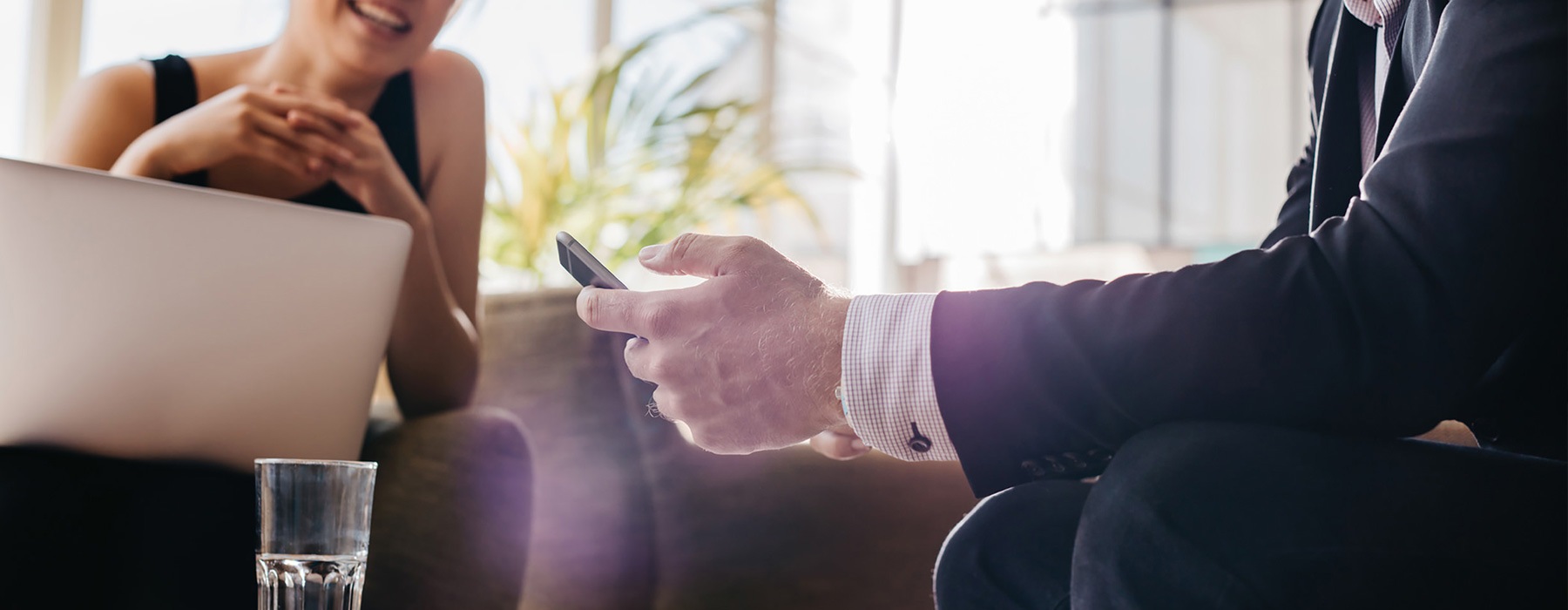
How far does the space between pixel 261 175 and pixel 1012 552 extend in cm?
108

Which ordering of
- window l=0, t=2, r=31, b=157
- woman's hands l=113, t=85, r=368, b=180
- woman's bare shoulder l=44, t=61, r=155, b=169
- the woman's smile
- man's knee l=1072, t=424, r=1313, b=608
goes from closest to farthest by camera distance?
man's knee l=1072, t=424, r=1313, b=608 → woman's hands l=113, t=85, r=368, b=180 → woman's bare shoulder l=44, t=61, r=155, b=169 → the woman's smile → window l=0, t=2, r=31, b=157

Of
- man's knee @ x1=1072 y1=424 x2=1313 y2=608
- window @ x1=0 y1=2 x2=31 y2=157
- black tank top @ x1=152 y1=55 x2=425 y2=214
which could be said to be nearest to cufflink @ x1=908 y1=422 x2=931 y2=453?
man's knee @ x1=1072 y1=424 x2=1313 y2=608

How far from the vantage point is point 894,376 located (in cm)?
62

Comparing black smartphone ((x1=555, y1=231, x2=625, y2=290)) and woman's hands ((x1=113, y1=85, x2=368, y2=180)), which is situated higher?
woman's hands ((x1=113, y1=85, x2=368, y2=180))

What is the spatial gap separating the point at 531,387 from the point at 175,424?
0.68m

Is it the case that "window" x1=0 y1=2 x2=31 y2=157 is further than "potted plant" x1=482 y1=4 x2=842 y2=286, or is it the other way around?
"potted plant" x1=482 y1=4 x2=842 y2=286

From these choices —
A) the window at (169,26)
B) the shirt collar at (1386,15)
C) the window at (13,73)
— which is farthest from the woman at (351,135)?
the window at (13,73)

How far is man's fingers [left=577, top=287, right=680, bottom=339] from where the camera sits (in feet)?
2.18

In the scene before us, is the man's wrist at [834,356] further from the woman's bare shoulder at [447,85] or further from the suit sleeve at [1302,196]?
the woman's bare shoulder at [447,85]

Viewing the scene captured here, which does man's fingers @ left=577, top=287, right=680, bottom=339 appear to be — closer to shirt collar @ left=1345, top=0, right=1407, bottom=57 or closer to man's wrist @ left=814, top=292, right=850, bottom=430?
man's wrist @ left=814, top=292, right=850, bottom=430

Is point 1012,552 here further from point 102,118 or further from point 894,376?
point 102,118

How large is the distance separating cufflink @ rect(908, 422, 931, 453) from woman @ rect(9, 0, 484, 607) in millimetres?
579

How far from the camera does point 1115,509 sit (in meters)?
0.55

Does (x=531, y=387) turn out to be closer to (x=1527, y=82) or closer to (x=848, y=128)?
(x=1527, y=82)
